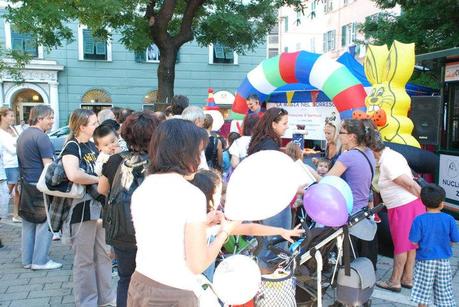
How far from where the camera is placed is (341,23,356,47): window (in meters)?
26.7

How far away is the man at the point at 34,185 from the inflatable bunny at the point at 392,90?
14.2ft

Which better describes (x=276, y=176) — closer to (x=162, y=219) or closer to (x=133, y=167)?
(x=162, y=219)

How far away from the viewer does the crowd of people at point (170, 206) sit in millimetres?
1782

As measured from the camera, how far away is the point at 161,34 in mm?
9891

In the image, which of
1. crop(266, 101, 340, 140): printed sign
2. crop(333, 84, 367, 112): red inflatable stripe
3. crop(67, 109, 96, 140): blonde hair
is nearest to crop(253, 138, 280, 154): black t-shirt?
crop(67, 109, 96, 140): blonde hair

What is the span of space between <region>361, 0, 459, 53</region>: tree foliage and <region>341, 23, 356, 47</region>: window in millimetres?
14828

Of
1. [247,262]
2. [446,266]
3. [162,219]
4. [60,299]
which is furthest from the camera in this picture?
[60,299]

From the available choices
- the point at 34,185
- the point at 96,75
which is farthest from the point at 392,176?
the point at 96,75

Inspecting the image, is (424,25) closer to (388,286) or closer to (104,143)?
(388,286)

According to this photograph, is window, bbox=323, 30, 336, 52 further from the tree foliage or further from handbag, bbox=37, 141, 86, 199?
handbag, bbox=37, 141, 86, 199

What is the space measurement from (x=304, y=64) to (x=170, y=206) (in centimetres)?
690

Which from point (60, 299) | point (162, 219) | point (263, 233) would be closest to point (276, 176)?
point (263, 233)

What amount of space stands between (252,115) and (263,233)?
7.66 ft

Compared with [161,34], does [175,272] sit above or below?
below
